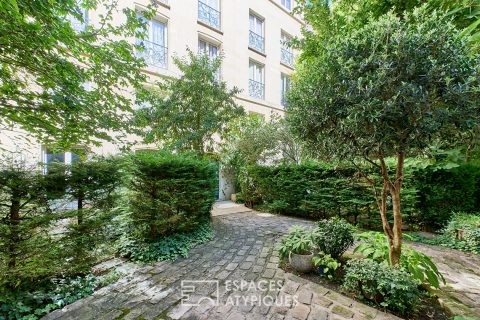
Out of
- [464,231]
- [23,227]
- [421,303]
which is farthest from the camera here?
[464,231]

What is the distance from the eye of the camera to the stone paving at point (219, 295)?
8.32 ft

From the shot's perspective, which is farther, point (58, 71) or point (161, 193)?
point (161, 193)

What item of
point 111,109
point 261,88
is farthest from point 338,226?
point 261,88

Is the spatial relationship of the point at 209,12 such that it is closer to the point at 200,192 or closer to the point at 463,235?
the point at 200,192

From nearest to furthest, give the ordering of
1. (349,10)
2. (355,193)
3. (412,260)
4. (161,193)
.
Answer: (412,260) → (161,193) → (355,193) → (349,10)

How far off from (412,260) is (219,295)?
2673 millimetres

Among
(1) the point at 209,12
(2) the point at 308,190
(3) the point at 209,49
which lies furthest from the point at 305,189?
(1) the point at 209,12

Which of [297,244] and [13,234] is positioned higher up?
[13,234]

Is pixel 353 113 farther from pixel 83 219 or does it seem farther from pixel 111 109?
pixel 83 219

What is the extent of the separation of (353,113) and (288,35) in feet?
51.1

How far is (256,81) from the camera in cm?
1351

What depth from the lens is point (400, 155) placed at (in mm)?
2703

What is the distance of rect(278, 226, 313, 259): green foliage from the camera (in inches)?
142

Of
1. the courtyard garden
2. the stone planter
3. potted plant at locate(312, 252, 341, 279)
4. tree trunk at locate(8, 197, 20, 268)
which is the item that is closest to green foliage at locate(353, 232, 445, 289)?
the courtyard garden
